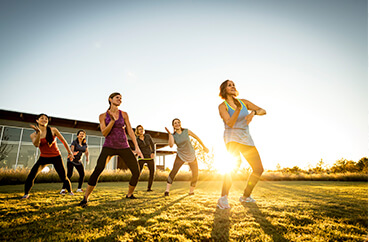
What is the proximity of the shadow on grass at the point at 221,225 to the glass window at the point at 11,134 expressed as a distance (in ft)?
59.8

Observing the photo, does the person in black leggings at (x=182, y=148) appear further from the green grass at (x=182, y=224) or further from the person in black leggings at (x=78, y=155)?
the person in black leggings at (x=78, y=155)

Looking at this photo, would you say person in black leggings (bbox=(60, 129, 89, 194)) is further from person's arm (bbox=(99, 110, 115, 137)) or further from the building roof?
the building roof

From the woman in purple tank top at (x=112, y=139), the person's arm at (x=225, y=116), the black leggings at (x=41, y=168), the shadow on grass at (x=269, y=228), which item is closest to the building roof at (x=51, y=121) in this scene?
the black leggings at (x=41, y=168)

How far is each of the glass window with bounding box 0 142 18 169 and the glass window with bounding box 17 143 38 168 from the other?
0.35 m

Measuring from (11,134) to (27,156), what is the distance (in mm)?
2051

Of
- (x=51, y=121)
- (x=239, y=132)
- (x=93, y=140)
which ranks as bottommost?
(x=239, y=132)

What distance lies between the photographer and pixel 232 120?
3.25m

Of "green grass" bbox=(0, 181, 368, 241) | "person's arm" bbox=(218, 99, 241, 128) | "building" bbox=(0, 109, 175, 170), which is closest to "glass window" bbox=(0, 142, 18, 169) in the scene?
"building" bbox=(0, 109, 175, 170)

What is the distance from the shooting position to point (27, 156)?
15.3 m

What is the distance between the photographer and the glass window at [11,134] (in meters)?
14.9

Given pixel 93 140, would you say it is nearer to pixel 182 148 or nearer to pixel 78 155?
pixel 78 155

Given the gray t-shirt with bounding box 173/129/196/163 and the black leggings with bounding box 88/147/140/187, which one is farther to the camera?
the gray t-shirt with bounding box 173/129/196/163

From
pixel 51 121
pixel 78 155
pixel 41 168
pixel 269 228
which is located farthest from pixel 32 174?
pixel 51 121

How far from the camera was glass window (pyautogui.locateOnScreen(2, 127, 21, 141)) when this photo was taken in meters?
14.9
